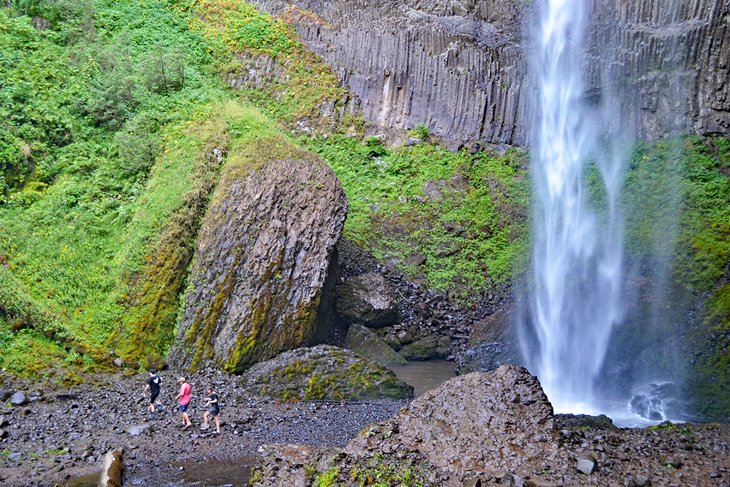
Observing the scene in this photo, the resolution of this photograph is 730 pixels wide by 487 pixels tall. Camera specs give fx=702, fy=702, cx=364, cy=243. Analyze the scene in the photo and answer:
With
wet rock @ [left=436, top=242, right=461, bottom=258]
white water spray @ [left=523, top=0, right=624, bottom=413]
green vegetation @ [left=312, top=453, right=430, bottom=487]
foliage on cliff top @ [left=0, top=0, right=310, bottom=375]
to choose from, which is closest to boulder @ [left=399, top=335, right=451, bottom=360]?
white water spray @ [left=523, top=0, right=624, bottom=413]

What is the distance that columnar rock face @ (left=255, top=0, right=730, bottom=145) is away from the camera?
80.6ft

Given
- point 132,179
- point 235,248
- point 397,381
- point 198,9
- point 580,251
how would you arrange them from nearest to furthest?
point 397,381 < point 235,248 < point 132,179 < point 580,251 < point 198,9

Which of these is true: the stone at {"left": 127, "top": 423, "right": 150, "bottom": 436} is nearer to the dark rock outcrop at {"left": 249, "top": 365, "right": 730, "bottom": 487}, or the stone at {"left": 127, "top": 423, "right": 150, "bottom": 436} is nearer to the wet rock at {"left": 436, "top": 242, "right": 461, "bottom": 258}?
the dark rock outcrop at {"left": 249, "top": 365, "right": 730, "bottom": 487}

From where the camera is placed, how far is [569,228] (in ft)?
76.0

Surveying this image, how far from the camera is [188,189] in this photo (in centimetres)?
1844

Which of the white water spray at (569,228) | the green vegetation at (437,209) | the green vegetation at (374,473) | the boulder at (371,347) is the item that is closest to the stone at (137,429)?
the green vegetation at (374,473)

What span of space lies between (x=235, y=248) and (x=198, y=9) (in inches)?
646

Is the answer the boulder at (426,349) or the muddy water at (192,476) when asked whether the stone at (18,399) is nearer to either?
the muddy water at (192,476)

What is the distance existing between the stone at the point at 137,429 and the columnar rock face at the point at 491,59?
16.9 metres

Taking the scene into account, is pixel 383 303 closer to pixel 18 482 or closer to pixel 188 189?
pixel 188 189

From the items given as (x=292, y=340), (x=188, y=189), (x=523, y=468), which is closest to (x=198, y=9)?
(x=188, y=189)

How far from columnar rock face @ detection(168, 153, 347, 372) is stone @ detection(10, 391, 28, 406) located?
3.30 metres

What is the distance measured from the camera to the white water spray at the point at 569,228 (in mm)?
18422

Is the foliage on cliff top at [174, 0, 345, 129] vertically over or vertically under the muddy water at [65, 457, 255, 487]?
over
